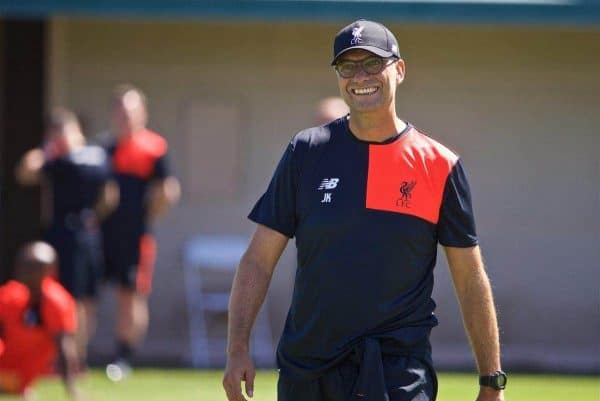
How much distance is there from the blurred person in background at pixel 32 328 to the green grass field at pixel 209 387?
630 millimetres

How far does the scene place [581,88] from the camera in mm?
13578

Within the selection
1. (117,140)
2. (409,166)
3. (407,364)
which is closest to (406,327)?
(407,364)

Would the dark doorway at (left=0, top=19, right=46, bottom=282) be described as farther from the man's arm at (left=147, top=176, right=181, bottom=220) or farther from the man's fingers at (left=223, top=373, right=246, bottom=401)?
the man's fingers at (left=223, top=373, right=246, bottom=401)

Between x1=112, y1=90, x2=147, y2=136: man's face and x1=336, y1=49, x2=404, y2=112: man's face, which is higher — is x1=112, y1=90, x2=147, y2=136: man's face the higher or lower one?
the lower one

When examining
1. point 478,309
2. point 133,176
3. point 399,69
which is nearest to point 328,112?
point 133,176

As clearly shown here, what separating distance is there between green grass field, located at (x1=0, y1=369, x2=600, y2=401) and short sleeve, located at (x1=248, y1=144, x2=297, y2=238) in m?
4.98

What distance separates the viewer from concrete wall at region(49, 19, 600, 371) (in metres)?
13.5

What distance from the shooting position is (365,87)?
16.2ft

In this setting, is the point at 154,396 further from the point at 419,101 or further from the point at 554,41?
the point at 554,41

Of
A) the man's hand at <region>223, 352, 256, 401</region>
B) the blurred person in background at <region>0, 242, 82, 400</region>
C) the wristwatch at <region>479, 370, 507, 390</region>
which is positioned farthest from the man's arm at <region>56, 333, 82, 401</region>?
the wristwatch at <region>479, 370, 507, 390</region>

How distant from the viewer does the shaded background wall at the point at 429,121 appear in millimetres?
13508

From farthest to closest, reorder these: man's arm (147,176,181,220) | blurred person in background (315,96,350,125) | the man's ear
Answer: man's arm (147,176,181,220) < blurred person in background (315,96,350,125) < the man's ear

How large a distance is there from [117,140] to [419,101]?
3335 millimetres

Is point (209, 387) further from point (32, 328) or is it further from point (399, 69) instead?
point (399, 69)
